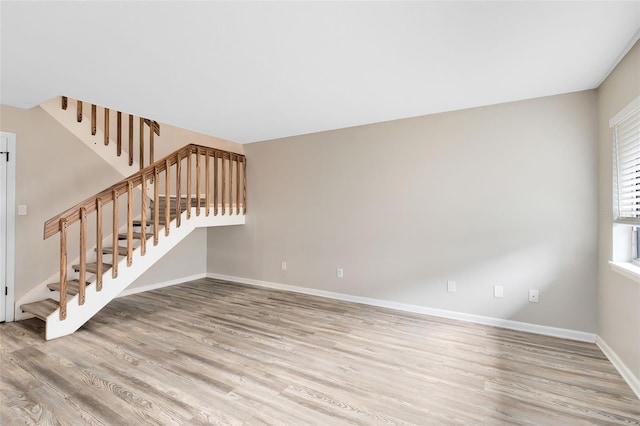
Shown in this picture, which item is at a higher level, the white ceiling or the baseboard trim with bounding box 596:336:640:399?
the white ceiling

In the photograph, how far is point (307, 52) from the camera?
2189 millimetres

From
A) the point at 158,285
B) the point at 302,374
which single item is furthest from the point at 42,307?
the point at 302,374

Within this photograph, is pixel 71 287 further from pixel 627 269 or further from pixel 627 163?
pixel 627 163

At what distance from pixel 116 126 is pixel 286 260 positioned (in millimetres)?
3109

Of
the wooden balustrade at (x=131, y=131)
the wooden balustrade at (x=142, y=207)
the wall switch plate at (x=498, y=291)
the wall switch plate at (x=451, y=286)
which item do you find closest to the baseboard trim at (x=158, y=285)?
the wooden balustrade at (x=142, y=207)

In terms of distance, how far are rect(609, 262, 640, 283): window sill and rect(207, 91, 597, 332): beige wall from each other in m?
0.54

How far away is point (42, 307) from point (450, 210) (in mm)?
4552

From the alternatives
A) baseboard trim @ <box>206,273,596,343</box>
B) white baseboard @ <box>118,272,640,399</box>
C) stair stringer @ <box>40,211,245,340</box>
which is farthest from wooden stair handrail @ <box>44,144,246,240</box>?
baseboard trim @ <box>206,273,596,343</box>

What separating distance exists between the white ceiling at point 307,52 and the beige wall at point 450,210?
426mm

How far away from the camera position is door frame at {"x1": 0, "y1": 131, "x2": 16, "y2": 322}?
11.1 feet

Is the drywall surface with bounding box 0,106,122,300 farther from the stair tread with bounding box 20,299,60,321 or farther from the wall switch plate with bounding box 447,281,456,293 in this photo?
the wall switch plate with bounding box 447,281,456,293

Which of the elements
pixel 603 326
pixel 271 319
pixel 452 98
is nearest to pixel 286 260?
pixel 271 319

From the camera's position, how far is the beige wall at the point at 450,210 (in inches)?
118

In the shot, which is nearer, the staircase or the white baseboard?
the white baseboard
